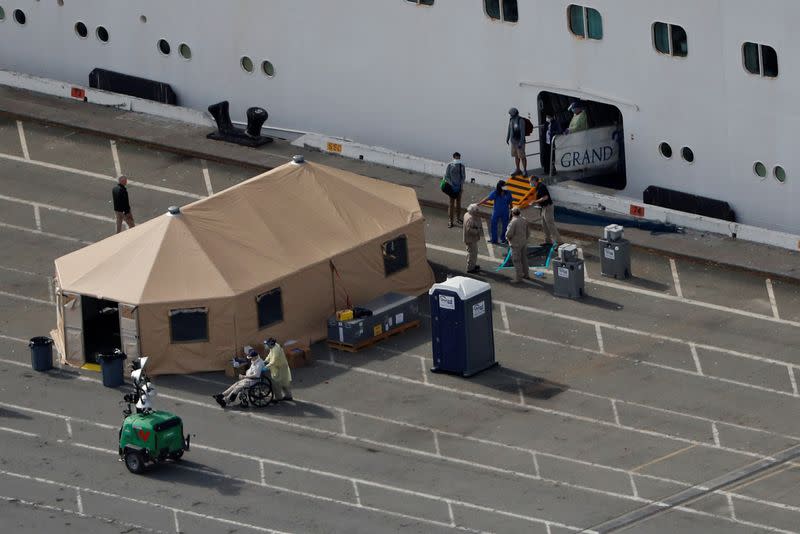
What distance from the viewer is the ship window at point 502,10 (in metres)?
47.9

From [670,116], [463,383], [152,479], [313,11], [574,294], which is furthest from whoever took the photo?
[313,11]

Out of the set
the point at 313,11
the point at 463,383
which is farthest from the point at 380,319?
the point at 313,11

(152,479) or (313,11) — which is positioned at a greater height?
(313,11)

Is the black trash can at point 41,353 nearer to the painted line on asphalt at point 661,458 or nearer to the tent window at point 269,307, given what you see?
the tent window at point 269,307

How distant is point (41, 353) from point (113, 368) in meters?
1.54

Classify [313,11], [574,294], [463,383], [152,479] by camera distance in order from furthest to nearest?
[313,11]
[574,294]
[463,383]
[152,479]

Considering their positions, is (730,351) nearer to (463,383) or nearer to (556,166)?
(463,383)

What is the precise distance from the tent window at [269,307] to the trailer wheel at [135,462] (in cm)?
482

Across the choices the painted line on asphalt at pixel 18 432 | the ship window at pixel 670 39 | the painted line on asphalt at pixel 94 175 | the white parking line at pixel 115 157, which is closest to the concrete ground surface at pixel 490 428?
the painted line on asphalt at pixel 18 432

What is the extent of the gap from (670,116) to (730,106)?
4.53 feet

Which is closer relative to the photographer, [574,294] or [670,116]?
[574,294]

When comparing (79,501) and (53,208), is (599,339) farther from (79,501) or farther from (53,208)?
(53,208)

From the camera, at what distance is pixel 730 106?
149 feet

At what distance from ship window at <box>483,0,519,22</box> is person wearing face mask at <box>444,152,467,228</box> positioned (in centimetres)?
331
